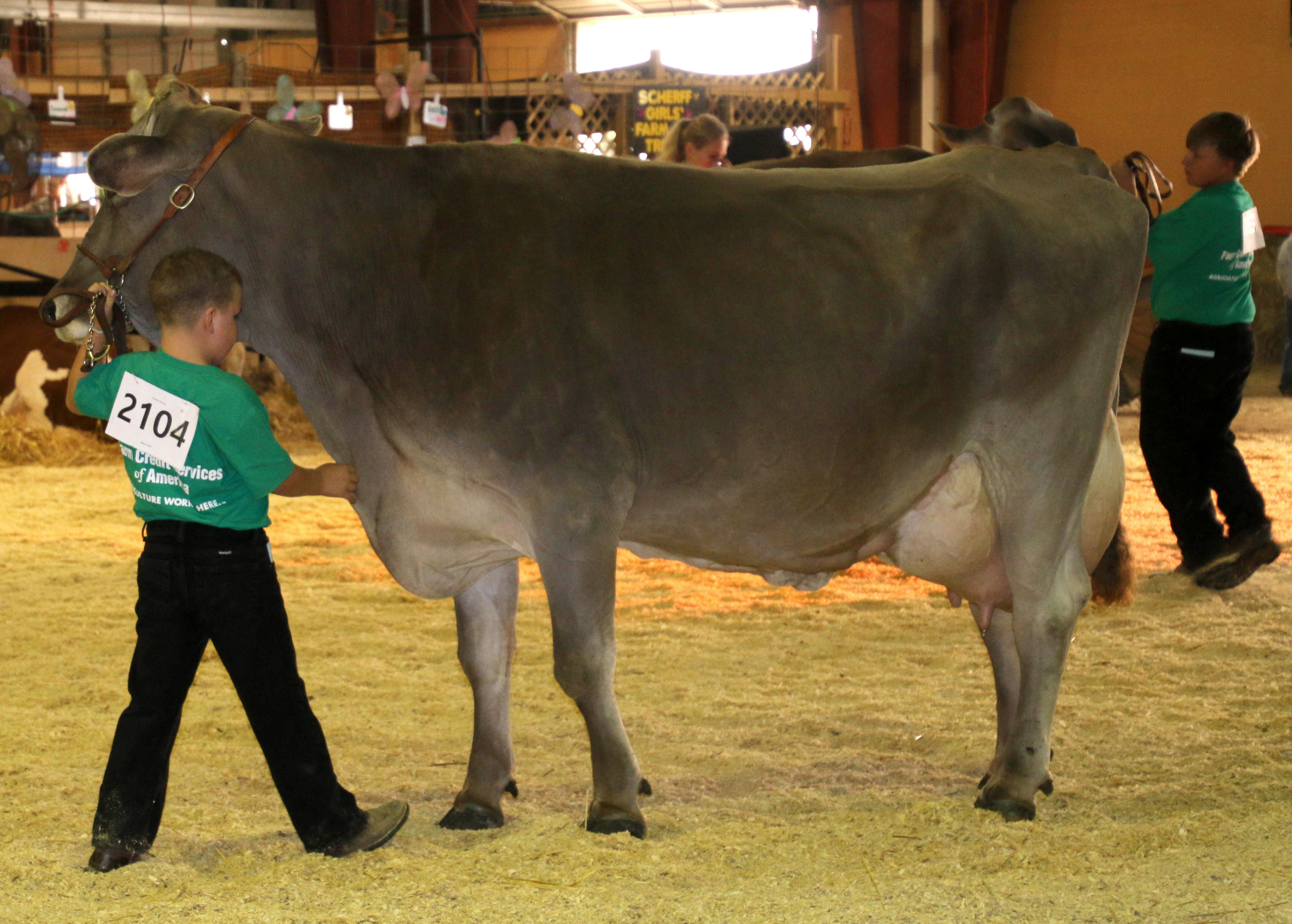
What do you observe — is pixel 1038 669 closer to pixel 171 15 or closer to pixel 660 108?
pixel 660 108

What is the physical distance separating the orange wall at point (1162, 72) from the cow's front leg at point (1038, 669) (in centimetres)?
1225

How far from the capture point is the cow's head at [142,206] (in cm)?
278

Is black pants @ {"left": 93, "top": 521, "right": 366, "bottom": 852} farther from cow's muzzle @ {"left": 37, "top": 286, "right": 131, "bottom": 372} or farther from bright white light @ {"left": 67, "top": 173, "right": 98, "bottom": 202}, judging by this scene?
bright white light @ {"left": 67, "top": 173, "right": 98, "bottom": 202}

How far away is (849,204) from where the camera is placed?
10.4 ft

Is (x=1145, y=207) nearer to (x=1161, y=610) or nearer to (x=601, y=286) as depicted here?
(x=601, y=286)

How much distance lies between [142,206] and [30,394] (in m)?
8.26

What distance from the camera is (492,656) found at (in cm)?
333

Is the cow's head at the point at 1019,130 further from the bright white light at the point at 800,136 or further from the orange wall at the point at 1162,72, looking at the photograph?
the orange wall at the point at 1162,72

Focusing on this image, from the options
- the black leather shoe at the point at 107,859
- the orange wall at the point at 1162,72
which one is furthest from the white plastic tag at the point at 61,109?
the orange wall at the point at 1162,72

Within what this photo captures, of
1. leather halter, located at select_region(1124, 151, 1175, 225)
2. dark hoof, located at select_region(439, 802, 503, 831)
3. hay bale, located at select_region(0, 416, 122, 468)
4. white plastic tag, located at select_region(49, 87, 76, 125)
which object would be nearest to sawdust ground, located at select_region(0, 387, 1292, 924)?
dark hoof, located at select_region(439, 802, 503, 831)

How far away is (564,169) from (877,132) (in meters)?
11.0

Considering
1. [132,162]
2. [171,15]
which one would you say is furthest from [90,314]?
[171,15]

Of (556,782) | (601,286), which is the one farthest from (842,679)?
(601,286)

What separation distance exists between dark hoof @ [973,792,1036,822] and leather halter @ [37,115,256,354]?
2.39 m
